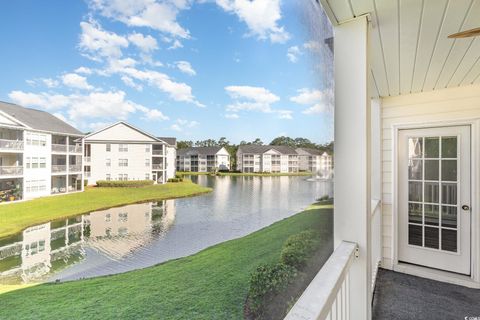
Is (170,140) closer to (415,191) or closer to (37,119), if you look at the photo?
(37,119)

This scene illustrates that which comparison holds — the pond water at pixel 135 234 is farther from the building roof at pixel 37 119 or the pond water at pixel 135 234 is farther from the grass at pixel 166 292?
the building roof at pixel 37 119

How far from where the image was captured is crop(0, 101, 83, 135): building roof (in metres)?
0.54

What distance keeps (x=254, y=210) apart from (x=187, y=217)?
20.0 inches

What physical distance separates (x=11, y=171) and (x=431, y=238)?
4086mm

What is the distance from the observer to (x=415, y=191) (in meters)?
3.27

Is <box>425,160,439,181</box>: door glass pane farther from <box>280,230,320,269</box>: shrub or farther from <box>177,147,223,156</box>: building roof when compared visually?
<box>177,147,223,156</box>: building roof

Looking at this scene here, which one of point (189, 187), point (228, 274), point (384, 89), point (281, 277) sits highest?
point (384, 89)

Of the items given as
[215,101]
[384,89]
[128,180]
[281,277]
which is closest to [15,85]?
[128,180]

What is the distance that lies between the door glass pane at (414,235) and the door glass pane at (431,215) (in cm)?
14

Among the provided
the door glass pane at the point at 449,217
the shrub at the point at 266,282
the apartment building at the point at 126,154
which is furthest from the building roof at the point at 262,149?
the door glass pane at the point at 449,217

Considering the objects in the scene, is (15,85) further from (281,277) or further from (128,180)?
(281,277)

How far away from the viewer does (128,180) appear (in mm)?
979

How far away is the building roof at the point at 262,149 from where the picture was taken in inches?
60.0

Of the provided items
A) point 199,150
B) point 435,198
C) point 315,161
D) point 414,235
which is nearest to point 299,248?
point 315,161
